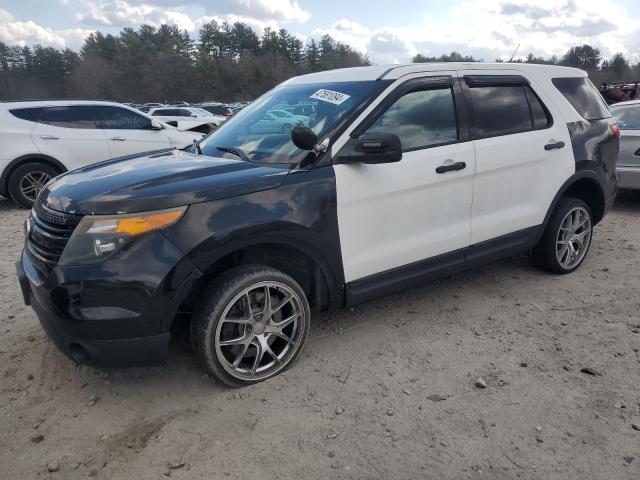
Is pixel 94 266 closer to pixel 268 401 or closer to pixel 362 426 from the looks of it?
pixel 268 401

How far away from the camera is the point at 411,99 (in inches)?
141

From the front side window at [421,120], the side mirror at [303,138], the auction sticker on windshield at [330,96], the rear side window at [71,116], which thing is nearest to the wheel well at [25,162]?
the rear side window at [71,116]

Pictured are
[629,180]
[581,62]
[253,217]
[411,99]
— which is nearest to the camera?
[253,217]

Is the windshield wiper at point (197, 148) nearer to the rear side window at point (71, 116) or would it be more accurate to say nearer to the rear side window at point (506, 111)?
the rear side window at point (506, 111)

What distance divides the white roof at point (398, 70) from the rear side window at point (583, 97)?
176mm

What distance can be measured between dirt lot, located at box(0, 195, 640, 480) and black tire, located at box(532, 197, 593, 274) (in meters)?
0.65

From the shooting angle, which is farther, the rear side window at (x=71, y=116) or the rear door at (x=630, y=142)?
the rear side window at (x=71, y=116)

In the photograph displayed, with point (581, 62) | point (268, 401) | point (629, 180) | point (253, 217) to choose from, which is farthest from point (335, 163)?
point (581, 62)

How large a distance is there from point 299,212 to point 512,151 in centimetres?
196

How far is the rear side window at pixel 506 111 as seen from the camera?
3912 mm

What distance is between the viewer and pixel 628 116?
754 centimetres

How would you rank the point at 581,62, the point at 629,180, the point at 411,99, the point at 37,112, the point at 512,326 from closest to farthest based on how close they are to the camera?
the point at 411,99 → the point at 512,326 → the point at 629,180 → the point at 37,112 → the point at 581,62

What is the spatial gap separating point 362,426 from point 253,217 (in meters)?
1.26

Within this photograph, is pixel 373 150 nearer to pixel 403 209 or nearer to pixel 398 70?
pixel 403 209
